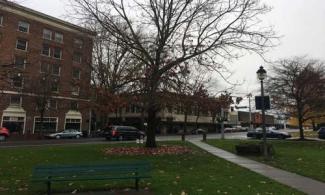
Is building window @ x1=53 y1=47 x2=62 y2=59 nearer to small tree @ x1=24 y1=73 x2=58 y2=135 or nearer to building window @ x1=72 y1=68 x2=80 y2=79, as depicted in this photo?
building window @ x1=72 y1=68 x2=80 y2=79

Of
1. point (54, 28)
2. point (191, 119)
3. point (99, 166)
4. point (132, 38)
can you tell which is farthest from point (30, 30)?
point (99, 166)

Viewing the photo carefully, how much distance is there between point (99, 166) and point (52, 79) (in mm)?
49688

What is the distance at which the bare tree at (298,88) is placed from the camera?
1334 inches

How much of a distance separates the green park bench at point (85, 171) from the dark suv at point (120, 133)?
114 ft

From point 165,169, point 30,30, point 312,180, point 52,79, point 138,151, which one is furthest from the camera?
point 30,30

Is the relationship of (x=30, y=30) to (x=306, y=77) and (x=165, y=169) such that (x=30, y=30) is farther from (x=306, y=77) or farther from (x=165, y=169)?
(x=165, y=169)

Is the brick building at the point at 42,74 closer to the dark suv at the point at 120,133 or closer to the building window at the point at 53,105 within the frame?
the building window at the point at 53,105

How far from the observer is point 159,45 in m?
22.5

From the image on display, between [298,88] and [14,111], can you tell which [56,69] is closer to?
[14,111]

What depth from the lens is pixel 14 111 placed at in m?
58.5

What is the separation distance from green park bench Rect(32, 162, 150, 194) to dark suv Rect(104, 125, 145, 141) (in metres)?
34.9

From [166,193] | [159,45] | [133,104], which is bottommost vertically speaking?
[166,193]

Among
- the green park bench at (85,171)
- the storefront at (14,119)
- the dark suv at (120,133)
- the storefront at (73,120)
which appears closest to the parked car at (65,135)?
the storefront at (14,119)

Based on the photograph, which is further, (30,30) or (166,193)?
(30,30)
